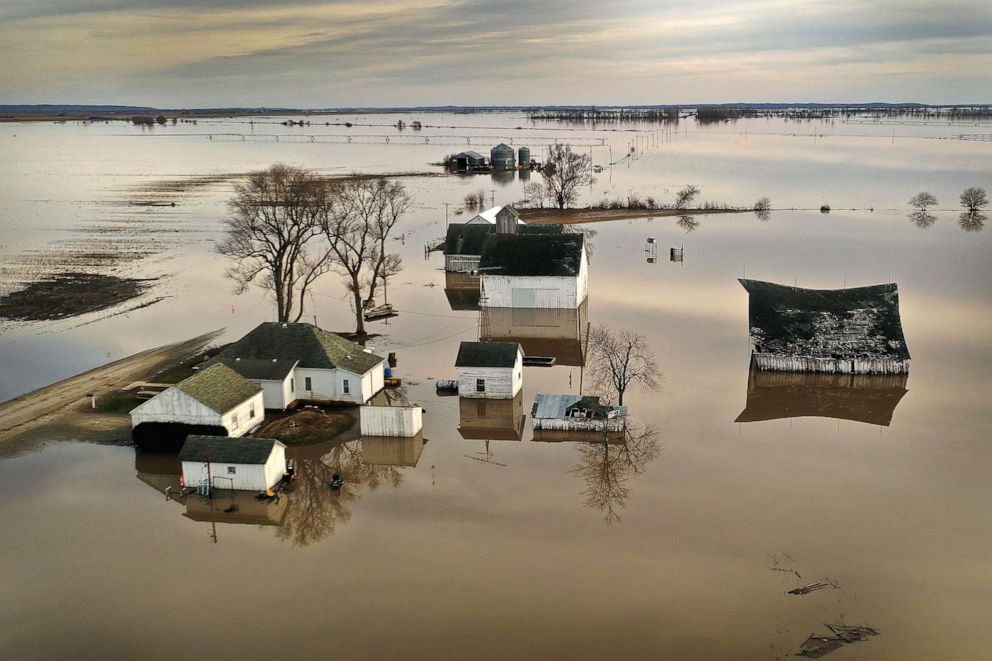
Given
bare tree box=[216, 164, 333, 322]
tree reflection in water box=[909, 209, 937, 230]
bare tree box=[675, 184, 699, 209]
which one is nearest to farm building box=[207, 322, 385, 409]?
bare tree box=[216, 164, 333, 322]

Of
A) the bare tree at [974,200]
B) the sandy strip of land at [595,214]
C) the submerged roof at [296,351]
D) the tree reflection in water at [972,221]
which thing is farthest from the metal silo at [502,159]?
the submerged roof at [296,351]

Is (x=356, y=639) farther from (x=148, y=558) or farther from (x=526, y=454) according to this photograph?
(x=526, y=454)

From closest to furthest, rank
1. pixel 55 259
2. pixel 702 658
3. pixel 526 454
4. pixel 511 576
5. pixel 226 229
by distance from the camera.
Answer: pixel 702 658 → pixel 511 576 → pixel 526 454 → pixel 55 259 → pixel 226 229

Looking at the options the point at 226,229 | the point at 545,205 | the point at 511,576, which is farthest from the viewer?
the point at 545,205

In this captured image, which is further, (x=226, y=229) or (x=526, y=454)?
(x=226, y=229)

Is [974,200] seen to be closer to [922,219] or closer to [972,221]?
[972,221]

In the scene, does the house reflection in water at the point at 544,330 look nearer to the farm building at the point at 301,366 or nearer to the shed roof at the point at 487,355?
the shed roof at the point at 487,355

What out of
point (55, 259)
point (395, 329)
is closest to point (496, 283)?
point (395, 329)
